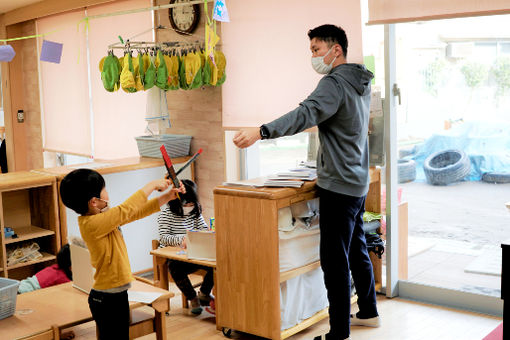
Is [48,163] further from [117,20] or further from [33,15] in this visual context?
[117,20]

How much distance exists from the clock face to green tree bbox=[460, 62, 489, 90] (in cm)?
195

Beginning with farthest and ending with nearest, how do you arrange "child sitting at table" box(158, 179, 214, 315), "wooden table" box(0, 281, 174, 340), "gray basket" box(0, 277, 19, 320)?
"child sitting at table" box(158, 179, 214, 315), "gray basket" box(0, 277, 19, 320), "wooden table" box(0, 281, 174, 340)

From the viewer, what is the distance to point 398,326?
11.1ft

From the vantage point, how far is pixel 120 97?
5.57m

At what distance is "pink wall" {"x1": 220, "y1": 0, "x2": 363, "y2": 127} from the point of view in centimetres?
374

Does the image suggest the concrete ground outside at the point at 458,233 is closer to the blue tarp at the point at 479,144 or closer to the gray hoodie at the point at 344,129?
the blue tarp at the point at 479,144

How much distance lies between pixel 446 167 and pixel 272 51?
134cm

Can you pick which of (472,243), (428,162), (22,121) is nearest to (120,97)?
(22,121)

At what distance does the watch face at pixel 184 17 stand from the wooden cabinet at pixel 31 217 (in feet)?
4.89

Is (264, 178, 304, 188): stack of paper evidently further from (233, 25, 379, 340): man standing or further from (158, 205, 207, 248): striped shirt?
(158, 205, 207, 248): striped shirt

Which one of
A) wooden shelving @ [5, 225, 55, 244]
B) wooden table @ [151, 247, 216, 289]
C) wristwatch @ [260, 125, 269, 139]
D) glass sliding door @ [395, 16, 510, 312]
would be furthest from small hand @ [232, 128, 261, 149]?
wooden shelving @ [5, 225, 55, 244]

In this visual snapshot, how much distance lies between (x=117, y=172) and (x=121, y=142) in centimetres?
137

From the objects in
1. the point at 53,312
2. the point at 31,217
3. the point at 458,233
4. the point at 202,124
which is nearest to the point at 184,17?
the point at 202,124

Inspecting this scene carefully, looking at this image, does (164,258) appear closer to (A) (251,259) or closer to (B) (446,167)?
(A) (251,259)
